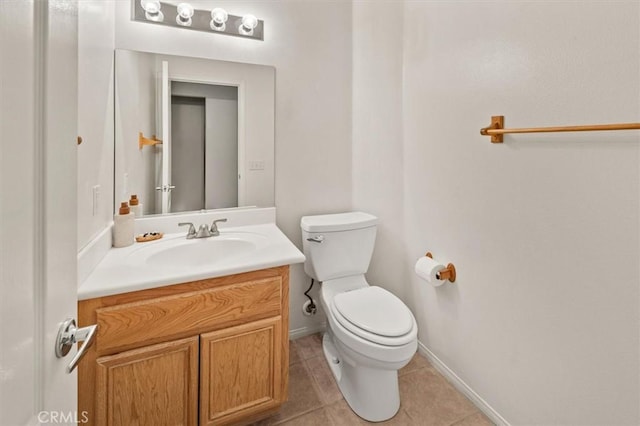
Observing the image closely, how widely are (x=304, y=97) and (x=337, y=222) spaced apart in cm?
80

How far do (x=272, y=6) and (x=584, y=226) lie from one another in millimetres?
1842

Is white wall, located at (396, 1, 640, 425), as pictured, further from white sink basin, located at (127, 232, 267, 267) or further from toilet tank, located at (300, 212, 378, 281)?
white sink basin, located at (127, 232, 267, 267)

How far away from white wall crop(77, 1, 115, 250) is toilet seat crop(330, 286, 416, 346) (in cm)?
109

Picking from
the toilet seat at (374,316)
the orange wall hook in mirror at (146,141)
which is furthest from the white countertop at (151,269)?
the orange wall hook in mirror at (146,141)

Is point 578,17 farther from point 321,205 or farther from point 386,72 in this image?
point 321,205

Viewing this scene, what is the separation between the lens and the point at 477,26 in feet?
4.65

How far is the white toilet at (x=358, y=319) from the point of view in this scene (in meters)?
1.34

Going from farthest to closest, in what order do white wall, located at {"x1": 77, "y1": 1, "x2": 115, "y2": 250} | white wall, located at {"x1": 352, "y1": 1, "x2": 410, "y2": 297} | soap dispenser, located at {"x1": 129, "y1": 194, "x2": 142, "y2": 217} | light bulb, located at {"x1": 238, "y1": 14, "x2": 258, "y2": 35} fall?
1. white wall, located at {"x1": 352, "y1": 1, "x2": 410, "y2": 297}
2. light bulb, located at {"x1": 238, "y1": 14, "x2": 258, "y2": 35}
3. soap dispenser, located at {"x1": 129, "y1": 194, "x2": 142, "y2": 217}
4. white wall, located at {"x1": 77, "y1": 1, "x2": 115, "y2": 250}

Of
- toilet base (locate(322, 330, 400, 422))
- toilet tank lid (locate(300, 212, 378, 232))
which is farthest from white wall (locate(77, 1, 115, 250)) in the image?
toilet base (locate(322, 330, 400, 422))

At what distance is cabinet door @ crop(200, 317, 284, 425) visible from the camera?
3.95 feet

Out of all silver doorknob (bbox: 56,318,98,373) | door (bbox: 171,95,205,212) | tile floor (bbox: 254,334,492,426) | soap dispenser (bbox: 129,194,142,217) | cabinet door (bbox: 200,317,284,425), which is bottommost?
tile floor (bbox: 254,334,492,426)

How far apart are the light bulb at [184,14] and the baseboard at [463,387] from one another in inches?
87.6

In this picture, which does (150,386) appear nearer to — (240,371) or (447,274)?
(240,371)

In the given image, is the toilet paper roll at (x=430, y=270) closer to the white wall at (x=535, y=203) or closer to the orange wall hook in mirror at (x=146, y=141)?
the white wall at (x=535, y=203)
